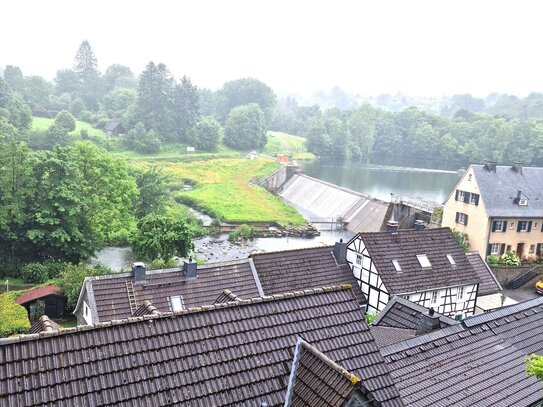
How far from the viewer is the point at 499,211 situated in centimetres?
4144

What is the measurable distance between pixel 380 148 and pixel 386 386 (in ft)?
438

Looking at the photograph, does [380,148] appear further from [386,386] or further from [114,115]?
[386,386]

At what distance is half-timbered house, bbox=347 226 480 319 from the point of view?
28.4 m

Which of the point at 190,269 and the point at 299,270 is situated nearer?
the point at 190,269

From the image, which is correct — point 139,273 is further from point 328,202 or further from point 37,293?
point 328,202

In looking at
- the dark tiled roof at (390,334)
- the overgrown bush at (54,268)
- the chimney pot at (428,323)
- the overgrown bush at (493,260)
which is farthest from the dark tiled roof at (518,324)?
the overgrown bush at (54,268)

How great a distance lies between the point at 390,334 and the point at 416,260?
12.0 meters

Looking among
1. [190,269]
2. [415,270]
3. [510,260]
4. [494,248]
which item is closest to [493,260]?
[510,260]

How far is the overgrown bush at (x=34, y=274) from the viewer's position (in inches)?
1325

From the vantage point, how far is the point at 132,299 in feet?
73.7

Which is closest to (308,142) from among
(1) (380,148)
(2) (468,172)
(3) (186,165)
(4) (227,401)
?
(1) (380,148)

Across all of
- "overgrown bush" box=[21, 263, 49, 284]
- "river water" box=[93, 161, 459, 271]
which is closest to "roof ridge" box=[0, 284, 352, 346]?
"overgrown bush" box=[21, 263, 49, 284]

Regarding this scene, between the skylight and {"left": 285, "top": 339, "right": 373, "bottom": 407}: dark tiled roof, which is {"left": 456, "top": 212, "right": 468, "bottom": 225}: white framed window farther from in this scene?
{"left": 285, "top": 339, "right": 373, "bottom": 407}: dark tiled roof

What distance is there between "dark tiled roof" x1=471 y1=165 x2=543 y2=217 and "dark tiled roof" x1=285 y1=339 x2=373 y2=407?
3570 centimetres
